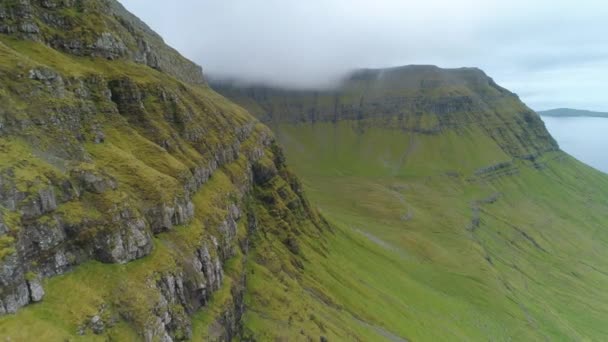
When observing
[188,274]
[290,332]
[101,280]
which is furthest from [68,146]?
[290,332]

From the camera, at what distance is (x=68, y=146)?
74625 mm

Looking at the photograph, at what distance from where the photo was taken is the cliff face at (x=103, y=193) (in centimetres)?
5872

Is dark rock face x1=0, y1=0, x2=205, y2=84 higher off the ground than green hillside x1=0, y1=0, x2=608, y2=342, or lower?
higher

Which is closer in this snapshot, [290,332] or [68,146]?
[68,146]

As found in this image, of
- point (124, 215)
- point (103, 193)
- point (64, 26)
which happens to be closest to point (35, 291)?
point (124, 215)

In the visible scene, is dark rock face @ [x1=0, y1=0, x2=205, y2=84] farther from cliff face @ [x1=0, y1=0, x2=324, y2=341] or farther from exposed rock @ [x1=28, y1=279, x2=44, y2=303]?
exposed rock @ [x1=28, y1=279, x2=44, y2=303]

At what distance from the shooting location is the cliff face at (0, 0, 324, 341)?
58.7m

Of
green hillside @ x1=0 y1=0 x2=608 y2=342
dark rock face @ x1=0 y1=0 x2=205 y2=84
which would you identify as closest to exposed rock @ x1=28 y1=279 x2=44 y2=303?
green hillside @ x1=0 y1=0 x2=608 y2=342

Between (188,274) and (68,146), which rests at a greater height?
(68,146)

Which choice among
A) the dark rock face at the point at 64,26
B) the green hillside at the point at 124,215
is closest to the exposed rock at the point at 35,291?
the green hillside at the point at 124,215

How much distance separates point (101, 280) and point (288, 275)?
3295 inches

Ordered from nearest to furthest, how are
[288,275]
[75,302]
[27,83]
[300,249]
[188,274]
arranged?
[75,302] < [27,83] < [188,274] < [288,275] < [300,249]

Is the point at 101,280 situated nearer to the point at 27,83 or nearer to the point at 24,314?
the point at 24,314

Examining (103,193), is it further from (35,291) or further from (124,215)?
(35,291)
